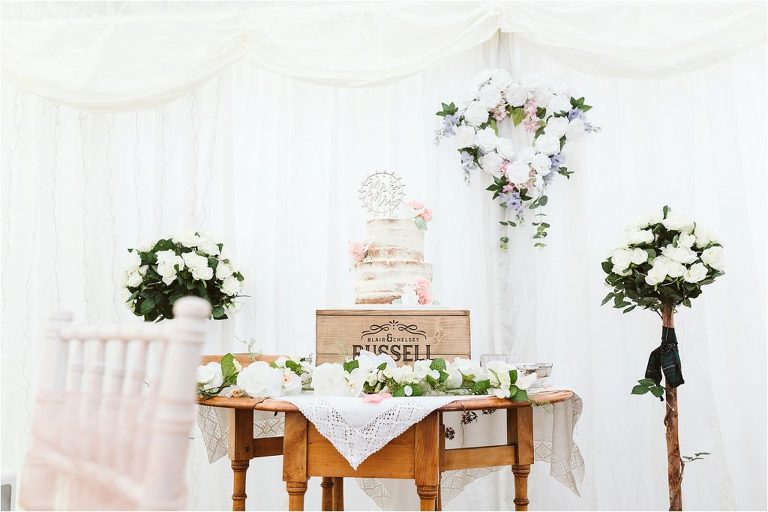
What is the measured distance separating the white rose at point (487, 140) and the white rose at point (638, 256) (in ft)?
3.82

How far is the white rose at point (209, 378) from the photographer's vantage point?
2338 millimetres

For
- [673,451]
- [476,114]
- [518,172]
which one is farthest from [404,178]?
[673,451]

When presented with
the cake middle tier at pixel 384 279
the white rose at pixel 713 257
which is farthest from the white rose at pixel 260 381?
the white rose at pixel 713 257

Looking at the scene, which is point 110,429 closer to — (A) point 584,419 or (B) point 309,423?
(B) point 309,423

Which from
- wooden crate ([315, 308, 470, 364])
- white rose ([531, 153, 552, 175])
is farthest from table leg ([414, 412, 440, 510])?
white rose ([531, 153, 552, 175])

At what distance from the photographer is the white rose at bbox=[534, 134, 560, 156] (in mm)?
3934

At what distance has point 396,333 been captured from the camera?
2.83 meters

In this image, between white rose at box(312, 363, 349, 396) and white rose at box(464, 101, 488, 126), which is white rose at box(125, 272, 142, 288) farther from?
white rose at box(464, 101, 488, 126)

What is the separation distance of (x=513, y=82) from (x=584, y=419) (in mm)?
1907

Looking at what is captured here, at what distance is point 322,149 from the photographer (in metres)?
4.27

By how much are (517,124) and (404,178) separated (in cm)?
71

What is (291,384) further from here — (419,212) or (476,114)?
(476,114)

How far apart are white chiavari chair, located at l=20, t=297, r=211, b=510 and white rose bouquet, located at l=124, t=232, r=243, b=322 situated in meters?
2.20

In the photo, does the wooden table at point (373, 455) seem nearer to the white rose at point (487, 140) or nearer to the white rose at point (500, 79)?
the white rose at point (487, 140)
